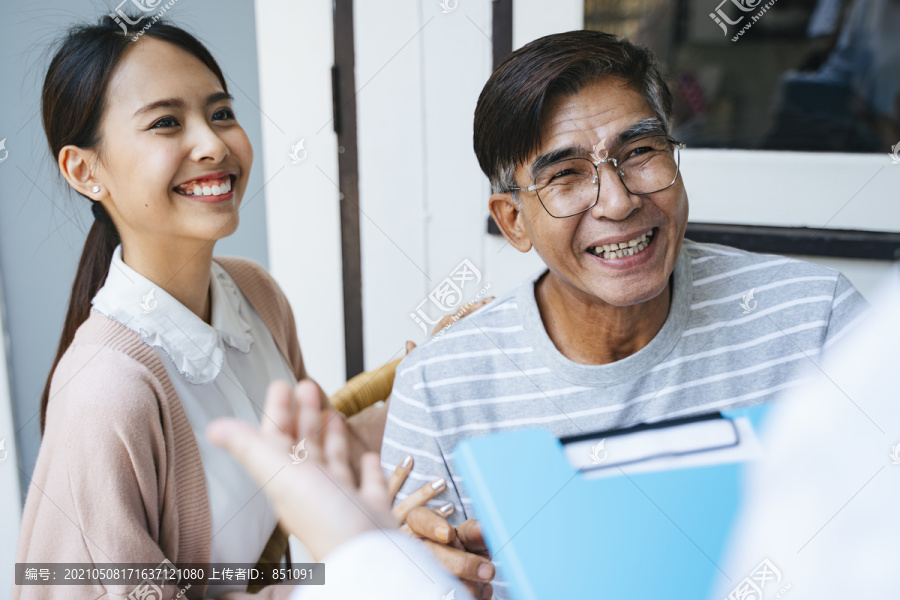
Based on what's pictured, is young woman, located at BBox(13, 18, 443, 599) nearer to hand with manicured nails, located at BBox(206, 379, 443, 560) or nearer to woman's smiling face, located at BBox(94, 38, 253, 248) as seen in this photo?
woman's smiling face, located at BBox(94, 38, 253, 248)

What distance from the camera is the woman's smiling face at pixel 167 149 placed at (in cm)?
86

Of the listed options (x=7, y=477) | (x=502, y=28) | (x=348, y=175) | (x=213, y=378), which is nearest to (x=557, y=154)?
(x=213, y=378)

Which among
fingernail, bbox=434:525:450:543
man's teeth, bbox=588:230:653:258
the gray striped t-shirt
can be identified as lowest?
fingernail, bbox=434:525:450:543

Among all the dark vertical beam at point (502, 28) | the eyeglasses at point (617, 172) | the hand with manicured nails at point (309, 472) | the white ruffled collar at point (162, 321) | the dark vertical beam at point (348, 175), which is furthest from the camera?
the dark vertical beam at point (348, 175)

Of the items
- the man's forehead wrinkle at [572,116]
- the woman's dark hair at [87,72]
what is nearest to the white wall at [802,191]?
the man's forehead wrinkle at [572,116]

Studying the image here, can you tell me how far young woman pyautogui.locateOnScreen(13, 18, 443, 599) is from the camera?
2.64ft

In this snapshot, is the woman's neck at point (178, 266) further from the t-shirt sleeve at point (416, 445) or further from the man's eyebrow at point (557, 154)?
the man's eyebrow at point (557, 154)

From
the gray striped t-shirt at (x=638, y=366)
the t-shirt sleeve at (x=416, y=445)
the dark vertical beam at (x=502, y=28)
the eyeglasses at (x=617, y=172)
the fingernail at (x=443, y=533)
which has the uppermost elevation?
the dark vertical beam at (x=502, y=28)

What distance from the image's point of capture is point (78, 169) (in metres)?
0.88

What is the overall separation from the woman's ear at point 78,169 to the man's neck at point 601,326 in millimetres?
644

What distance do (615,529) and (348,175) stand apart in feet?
3.92

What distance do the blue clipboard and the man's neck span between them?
166mm

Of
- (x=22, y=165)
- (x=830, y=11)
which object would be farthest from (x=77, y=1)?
(x=830, y=11)

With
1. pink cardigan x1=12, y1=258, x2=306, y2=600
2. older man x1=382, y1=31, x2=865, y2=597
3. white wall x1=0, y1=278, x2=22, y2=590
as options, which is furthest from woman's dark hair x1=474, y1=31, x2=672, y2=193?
white wall x1=0, y1=278, x2=22, y2=590
